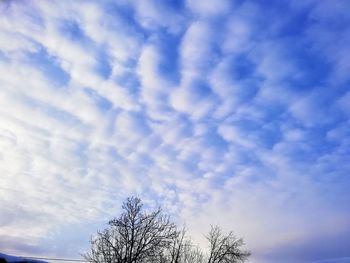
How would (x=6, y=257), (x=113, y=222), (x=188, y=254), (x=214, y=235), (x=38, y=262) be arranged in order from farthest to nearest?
(x=188, y=254) → (x=214, y=235) → (x=113, y=222) → (x=38, y=262) → (x=6, y=257)

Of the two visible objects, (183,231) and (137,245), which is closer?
(137,245)

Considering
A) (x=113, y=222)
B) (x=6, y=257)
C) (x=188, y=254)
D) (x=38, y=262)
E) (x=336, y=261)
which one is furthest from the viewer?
(x=188, y=254)

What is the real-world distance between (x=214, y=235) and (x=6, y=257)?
1188 inches

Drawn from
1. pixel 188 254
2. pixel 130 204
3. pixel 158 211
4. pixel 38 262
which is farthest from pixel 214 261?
pixel 38 262

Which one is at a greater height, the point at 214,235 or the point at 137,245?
the point at 214,235

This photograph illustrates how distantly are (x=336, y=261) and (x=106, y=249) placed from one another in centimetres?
2701

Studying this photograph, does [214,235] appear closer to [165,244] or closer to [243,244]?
[243,244]

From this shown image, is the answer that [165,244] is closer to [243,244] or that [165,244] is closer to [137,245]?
[137,245]

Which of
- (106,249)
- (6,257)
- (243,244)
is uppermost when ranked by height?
(243,244)

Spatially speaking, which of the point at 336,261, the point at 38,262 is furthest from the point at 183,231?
the point at 38,262

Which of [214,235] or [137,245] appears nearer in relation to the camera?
[137,245]

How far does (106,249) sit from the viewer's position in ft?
122

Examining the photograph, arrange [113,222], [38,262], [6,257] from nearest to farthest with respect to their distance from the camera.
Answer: [6,257], [38,262], [113,222]

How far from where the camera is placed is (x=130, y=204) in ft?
124
